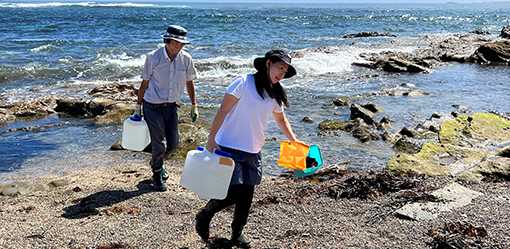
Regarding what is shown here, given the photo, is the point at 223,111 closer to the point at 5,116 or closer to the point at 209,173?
the point at 209,173

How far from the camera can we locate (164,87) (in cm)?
718

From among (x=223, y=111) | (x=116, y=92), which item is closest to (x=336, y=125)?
(x=116, y=92)

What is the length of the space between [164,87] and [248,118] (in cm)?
257

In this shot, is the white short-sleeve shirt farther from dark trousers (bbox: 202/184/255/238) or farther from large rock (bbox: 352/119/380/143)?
large rock (bbox: 352/119/380/143)

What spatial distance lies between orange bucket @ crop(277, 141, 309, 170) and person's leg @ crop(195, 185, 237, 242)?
2.34 feet

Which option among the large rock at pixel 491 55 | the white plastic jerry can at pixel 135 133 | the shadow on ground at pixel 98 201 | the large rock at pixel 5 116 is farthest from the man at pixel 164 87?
the large rock at pixel 491 55

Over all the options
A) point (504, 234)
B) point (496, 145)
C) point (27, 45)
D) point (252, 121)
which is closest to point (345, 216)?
point (504, 234)

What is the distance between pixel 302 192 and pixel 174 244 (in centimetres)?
246

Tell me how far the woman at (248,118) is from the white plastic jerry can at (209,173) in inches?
3.7

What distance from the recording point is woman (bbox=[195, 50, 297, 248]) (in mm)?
4797

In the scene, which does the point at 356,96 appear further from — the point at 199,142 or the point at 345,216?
the point at 345,216

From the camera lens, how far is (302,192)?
25.5ft

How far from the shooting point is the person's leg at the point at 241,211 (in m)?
5.24

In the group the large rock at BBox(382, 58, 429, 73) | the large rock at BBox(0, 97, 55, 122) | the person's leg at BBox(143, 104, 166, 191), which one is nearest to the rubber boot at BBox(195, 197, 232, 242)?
the person's leg at BBox(143, 104, 166, 191)
